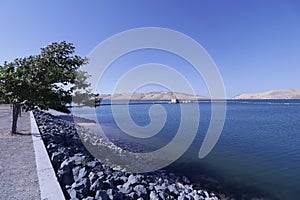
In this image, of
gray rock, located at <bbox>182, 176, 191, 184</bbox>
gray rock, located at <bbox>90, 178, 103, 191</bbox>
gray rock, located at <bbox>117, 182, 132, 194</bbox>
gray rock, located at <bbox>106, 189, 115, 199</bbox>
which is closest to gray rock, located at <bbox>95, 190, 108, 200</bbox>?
gray rock, located at <bbox>106, 189, 115, 199</bbox>

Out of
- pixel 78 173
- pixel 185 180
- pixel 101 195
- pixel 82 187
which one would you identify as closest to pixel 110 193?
pixel 101 195

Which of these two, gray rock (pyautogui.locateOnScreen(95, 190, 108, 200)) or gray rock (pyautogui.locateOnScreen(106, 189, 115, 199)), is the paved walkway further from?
gray rock (pyautogui.locateOnScreen(106, 189, 115, 199))

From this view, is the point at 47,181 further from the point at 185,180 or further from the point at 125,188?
the point at 185,180

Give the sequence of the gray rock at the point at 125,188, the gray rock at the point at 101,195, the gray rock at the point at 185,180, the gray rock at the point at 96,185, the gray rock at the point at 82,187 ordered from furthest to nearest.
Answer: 1. the gray rock at the point at 185,180
2. the gray rock at the point at 125,188
3. the gray rock at the point at 96,185
4. the gray rock at the point at 82,187
5. the gray rock at the point at 101,195

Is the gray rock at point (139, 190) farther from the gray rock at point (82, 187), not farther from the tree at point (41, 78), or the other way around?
the tree at point (41, 78)

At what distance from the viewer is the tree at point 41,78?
7.28 meters

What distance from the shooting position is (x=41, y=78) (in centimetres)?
778

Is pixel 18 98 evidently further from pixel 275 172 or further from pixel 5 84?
pixel 275 172

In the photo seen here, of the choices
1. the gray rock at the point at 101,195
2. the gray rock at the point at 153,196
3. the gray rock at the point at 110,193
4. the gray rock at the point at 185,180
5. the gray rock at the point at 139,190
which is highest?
the gray rock at the point at 101,195

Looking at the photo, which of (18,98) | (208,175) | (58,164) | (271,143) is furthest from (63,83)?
(271,143)

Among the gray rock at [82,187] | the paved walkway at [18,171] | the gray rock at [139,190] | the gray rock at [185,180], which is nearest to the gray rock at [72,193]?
the gray rock at [82,187]

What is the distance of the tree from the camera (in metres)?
7.28

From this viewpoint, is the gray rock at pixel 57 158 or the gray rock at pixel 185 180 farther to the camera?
the gray rock at pixel 185 180

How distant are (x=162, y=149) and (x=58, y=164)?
8541 millimetres
